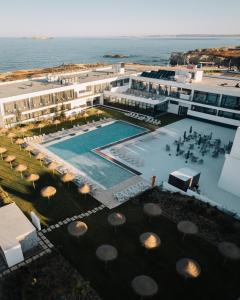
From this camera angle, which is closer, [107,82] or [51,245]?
[51,245]

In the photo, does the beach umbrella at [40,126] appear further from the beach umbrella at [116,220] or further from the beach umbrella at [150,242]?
the beach umbrella at [150,242]

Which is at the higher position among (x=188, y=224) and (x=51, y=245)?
(x=188, y=224)

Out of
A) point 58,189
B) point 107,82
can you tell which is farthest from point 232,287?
point 107,82

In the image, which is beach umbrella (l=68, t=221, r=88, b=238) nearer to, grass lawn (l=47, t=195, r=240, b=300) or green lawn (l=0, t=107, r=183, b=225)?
grass lawn (l=47, t=195, r=240, b=300)

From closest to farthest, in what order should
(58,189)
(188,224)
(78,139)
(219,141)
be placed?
(188,224) → (58,189) → (219,141) → (78,139)

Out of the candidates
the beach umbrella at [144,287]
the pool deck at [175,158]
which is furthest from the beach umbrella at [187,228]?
the beach umbrella at [144,287]

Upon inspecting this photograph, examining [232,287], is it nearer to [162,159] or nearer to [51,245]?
[51,245]

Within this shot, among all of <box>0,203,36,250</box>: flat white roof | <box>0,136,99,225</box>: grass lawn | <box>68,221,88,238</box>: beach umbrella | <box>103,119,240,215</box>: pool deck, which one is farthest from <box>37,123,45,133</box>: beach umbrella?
<box>68,221,88,238</box>: beach umbrella
